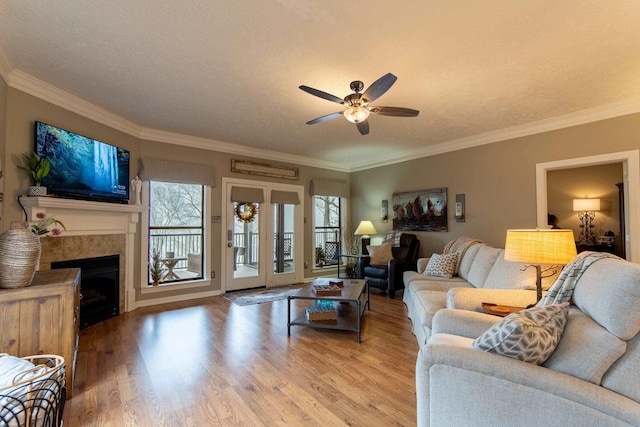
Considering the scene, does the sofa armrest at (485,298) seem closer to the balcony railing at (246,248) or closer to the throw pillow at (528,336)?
the throw pillow at (528,336)

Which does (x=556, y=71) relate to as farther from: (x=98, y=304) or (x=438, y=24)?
(x=98, y=304)

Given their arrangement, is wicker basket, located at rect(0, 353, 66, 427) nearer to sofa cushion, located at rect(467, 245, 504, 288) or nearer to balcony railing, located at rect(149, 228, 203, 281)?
balcony railing, located at rect(149, 228, 203, 281)

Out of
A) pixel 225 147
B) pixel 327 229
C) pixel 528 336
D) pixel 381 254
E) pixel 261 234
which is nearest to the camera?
pixel 528 336

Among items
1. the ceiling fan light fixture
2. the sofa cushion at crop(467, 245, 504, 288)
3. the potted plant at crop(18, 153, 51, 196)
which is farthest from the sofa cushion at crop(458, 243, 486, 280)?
the potted plant at crop(18, 153, 51, 196)

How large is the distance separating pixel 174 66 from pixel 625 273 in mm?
3223

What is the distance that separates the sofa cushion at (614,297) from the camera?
1.10 metres

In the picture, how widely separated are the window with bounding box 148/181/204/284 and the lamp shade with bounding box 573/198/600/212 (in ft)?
21.9

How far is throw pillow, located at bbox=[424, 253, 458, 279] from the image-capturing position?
391 cm

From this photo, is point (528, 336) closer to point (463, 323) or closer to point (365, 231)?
point (463, 323)

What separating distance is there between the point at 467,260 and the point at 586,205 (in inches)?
127

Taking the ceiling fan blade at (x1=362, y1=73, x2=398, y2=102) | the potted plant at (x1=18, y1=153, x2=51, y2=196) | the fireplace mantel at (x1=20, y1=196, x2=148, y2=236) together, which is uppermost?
the ceiling fan blade at (x1=362, y1=73, x2=398, y2=102)

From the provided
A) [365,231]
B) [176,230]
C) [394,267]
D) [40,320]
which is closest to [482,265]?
[394,267]

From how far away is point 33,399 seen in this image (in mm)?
1366

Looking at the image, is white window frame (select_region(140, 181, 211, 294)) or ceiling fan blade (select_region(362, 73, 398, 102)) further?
white window frame (select_region(140, 181, 211, 294))
